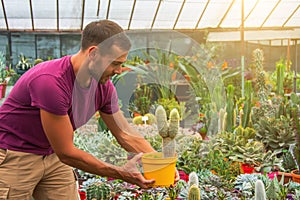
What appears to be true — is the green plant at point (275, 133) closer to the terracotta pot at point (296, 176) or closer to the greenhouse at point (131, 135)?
the greenhouse at point (131, 135)

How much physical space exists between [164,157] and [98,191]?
0.44m

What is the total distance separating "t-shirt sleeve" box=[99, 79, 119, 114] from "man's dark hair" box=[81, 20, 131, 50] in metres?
0.39

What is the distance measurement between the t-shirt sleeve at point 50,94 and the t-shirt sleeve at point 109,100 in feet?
1.14

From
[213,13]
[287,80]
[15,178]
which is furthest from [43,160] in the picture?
[213,13]

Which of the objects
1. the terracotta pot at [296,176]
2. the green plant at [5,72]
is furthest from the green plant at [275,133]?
the green plant at [5,72]

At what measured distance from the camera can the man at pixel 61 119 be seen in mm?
1757

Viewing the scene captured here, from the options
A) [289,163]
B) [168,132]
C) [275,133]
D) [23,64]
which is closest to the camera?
[168,132]

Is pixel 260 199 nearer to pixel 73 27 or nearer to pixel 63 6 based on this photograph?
pixel 63 6

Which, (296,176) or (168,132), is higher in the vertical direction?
(168,132)

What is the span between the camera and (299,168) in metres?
3.06

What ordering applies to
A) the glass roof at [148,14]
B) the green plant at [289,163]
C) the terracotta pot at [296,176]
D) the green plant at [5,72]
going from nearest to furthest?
the terracotta pot at [296,176]
the green plant at [289,163]
the green plant at [5,72]
the glass roof at [148,14]

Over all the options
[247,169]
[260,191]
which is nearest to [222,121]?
[247,169]

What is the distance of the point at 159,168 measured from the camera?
7.63 ft

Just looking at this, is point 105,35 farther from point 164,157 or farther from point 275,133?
point 275,133
